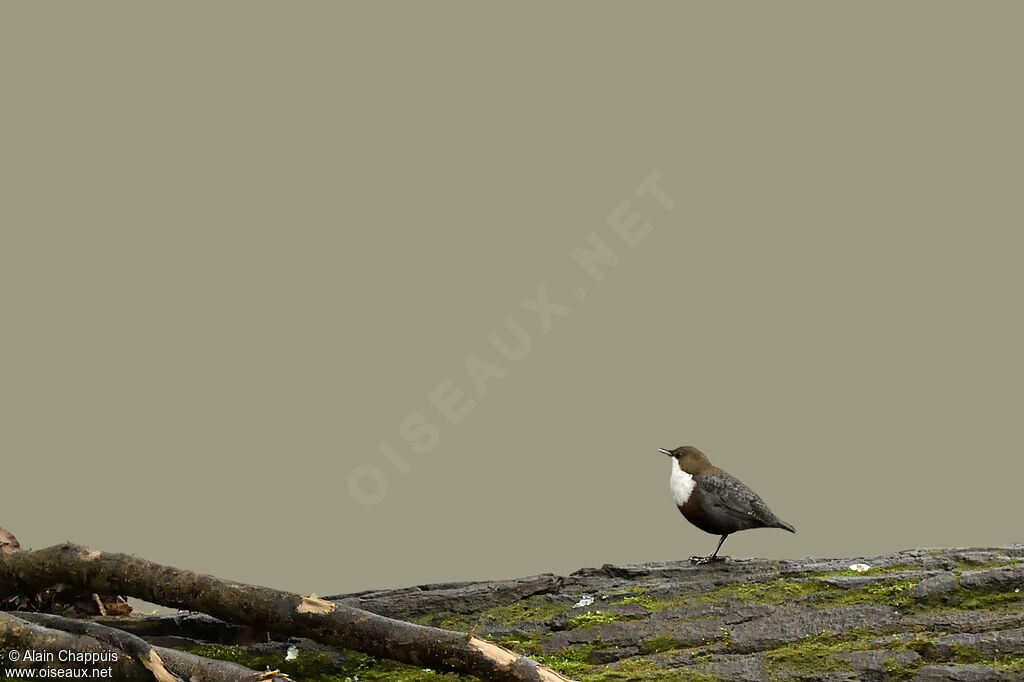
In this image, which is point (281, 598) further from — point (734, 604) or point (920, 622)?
point (920, 622)

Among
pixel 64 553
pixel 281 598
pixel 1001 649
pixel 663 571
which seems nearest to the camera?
pixel 1001 649

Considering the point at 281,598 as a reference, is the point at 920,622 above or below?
below

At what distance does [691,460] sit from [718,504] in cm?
70

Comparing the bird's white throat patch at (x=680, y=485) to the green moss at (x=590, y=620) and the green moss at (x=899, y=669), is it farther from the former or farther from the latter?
the green moss at (x=899, y=669)

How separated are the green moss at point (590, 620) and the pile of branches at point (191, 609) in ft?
4.91

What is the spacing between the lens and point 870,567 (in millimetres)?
10578

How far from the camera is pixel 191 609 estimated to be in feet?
32.2

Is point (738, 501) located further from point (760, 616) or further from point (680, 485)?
point (760, 616)

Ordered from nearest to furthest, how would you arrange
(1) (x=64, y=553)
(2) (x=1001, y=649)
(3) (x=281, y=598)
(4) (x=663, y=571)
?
1. (2) (x=1001, y=649)
2. (3) (x=281, y=598)
3. (1) (x=64, y=553)
4. (4) (x=663, y=571)

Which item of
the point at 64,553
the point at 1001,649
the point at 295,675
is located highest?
the point at 64,553

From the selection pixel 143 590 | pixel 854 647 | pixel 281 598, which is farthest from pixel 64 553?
pixel 854 647

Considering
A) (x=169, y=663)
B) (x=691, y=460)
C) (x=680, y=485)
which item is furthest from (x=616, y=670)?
(x=169, y=663)

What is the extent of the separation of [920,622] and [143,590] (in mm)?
7540

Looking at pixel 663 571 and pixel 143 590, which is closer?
pixel 143 590
